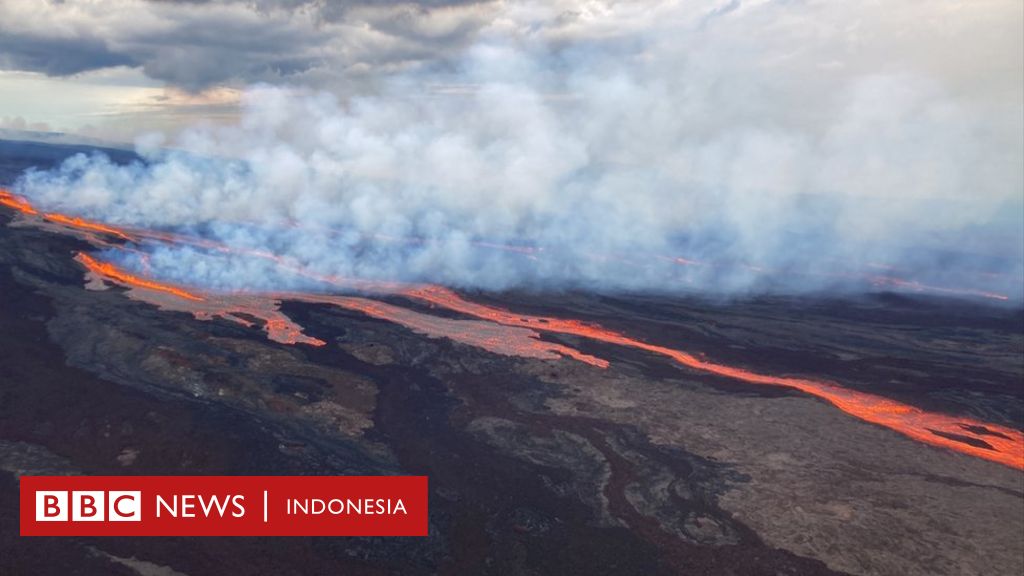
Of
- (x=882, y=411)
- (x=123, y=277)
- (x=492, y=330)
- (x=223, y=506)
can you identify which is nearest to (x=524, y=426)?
(x=223, y=506)

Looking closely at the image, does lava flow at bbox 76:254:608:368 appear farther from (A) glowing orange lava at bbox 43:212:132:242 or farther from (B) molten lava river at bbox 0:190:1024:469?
(A) glowing orange lava at bbox 43:212:132:242

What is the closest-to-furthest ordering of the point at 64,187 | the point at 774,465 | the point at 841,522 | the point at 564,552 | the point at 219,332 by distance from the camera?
the point at 564,552 < the point at 841,522 < the point at 774,465 < the point at 219,332 < the point at 64,187

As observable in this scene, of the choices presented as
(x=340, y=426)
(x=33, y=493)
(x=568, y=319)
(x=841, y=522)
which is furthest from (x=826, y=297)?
(x=33, y=493)

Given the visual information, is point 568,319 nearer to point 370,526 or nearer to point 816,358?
point 816,358

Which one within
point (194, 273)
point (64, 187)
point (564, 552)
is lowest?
point (564, 552)

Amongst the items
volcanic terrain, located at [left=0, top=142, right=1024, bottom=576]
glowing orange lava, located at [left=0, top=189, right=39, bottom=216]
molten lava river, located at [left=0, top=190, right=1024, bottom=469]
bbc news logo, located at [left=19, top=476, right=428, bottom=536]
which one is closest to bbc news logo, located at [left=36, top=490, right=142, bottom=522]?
bbc news logo, located at [left=19, top=476, right=428, bottom=536]

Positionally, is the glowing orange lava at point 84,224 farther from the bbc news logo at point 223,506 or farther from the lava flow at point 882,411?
the bbc news logo at point 223,506
